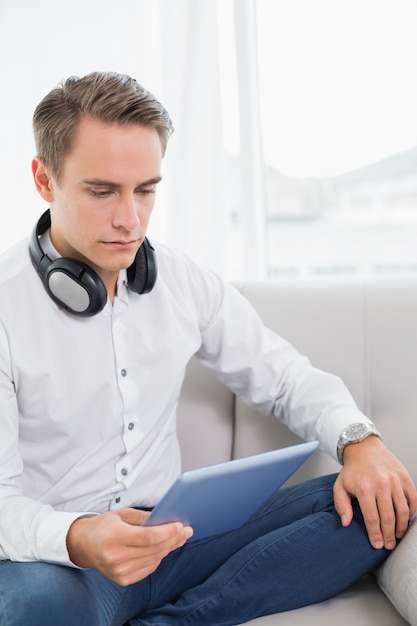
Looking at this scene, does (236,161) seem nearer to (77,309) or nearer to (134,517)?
(77,309)

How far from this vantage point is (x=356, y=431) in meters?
1.47

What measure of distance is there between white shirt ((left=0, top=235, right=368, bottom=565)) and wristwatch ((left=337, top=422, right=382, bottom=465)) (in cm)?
2

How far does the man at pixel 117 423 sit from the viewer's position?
4.42ft

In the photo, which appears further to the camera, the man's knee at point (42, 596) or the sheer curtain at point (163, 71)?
the sheer curtain at point (163, 71)

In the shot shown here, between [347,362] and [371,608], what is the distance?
1.79 feet

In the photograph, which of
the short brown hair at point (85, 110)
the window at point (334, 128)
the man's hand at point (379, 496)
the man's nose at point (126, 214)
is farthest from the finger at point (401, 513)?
the window at point (334, 128)

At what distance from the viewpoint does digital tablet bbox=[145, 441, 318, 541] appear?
111cm

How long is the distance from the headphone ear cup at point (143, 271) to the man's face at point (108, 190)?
0.10m

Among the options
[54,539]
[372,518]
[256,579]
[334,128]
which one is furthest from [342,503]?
[334,128]

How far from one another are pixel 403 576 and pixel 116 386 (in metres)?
0.60

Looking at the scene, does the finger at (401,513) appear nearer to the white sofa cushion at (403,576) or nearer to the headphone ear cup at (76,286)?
the white sofa cushion at (403,576)

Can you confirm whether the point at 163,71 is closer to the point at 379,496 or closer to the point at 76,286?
the point at 76,286

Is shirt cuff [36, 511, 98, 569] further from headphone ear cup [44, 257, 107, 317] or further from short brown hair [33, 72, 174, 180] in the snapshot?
short brown hair [33, 72, 174, 180]

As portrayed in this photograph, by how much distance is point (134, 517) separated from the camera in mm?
1228
